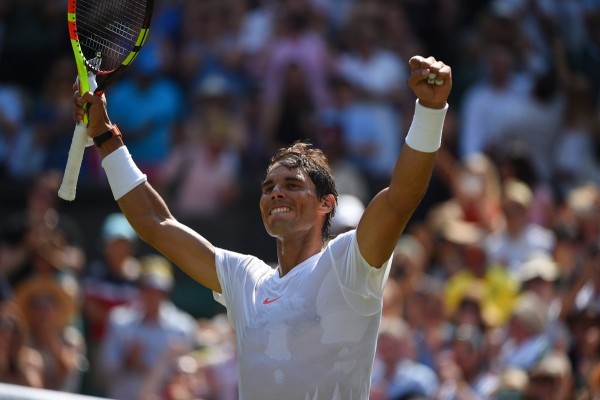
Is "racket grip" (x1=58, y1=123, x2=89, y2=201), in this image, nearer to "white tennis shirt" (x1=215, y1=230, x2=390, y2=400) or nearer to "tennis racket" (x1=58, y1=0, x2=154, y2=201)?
"tennis racket" (x1=58, y1=0, x2=154, y2=201)

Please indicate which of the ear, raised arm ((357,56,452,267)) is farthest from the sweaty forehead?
raised arm ((357,56,452,267))

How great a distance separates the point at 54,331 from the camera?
9.58 m

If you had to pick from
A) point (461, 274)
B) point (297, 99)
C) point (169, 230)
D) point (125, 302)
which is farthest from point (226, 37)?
point (169, 230)

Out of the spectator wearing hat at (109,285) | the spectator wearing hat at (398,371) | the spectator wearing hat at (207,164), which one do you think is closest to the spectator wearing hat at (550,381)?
the spectator wearing hat at (398,371)

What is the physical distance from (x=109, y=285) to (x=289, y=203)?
571cm

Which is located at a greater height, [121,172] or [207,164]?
[207,164]

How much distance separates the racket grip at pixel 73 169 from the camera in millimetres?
5066

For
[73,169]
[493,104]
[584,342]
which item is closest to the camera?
[73,169]

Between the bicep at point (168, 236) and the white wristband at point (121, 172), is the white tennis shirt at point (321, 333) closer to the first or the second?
the bicep at point (168, 236)

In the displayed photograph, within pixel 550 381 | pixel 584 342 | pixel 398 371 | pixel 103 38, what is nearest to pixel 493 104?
pixel 398 371

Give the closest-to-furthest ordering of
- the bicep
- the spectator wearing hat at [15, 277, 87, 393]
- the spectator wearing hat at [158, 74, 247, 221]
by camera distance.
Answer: the bicep, the spectator wearing hat at [15, 277, 87, 393], the spectator wearing hat at [158, 74, 247, 221]

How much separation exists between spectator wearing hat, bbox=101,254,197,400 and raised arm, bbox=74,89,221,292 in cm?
432

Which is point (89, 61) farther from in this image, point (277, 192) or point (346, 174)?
point (346, 174)

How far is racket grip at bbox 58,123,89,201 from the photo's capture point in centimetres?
507
